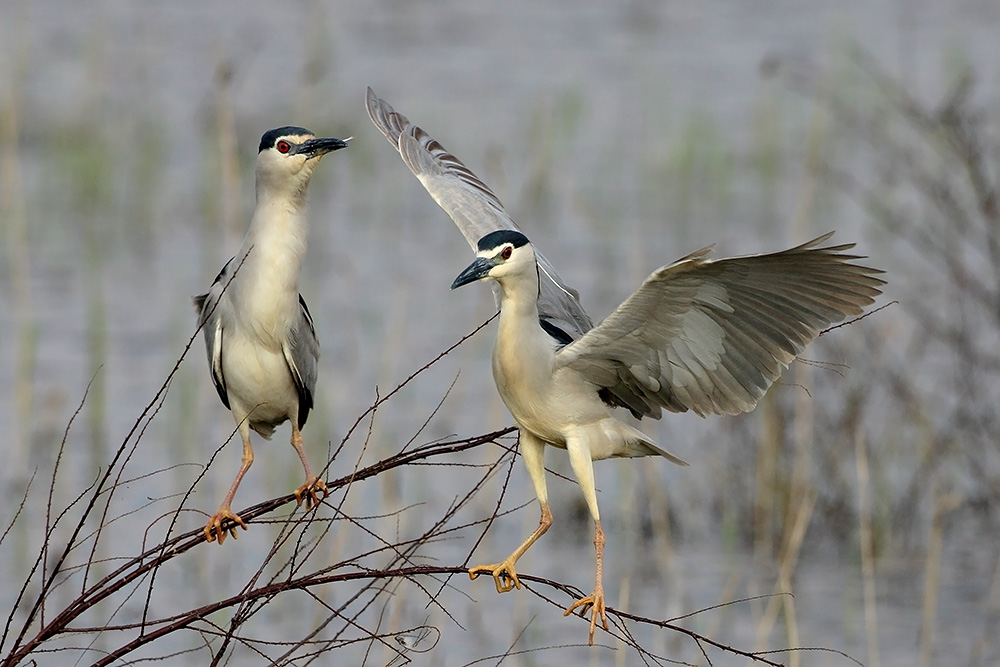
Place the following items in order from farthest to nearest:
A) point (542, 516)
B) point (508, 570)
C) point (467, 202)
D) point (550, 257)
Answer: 1. point (550, 257)
2. point (467, 202)
3. point (542, 516)
4. point (508, 570)

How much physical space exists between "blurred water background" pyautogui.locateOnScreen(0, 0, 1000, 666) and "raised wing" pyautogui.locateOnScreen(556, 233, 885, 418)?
1.26 metres

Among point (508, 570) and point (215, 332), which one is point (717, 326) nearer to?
point (508, 570)

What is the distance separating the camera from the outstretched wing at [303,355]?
4.48 metres

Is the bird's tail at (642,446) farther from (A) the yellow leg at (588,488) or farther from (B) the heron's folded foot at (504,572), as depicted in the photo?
(B) the heron's folded foot at (504,572)

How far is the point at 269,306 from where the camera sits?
4.39m

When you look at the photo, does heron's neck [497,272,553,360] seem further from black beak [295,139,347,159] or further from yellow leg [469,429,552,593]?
black beak [295,139,347,159]

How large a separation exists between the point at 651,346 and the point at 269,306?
108 centimetres

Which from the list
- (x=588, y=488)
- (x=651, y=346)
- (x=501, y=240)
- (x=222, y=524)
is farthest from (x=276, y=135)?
(x=588, y=488)

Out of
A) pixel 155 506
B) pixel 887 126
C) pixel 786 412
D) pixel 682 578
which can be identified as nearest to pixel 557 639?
pixel 682 578

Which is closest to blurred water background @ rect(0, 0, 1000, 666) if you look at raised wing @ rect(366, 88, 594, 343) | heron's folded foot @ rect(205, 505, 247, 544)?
raised wing @ rect(366, 88, 594, 343)

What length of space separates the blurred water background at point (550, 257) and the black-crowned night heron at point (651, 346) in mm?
1131

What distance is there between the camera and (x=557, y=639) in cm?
682

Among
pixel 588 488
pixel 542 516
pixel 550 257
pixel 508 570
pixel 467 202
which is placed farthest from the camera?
pixel 550 257

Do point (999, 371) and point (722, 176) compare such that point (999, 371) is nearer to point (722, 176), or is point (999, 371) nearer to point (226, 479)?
point (226, 479)
